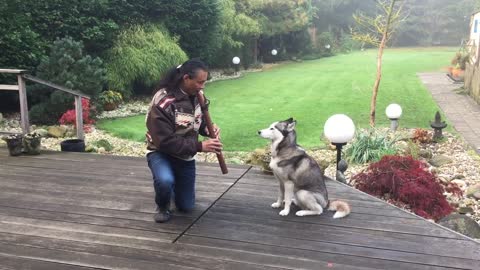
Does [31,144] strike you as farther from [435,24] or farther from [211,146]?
[435,24]

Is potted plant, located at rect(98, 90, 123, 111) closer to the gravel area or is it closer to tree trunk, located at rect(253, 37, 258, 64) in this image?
the gravel area

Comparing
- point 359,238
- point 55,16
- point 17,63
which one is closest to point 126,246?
point 359,238

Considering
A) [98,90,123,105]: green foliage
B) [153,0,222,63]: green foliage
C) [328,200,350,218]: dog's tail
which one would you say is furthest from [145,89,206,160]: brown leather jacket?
[153,0,222,63]: green foliage

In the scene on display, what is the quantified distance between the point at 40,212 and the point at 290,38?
85.4 feet

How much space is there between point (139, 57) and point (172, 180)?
9748 mm

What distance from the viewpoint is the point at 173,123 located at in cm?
339

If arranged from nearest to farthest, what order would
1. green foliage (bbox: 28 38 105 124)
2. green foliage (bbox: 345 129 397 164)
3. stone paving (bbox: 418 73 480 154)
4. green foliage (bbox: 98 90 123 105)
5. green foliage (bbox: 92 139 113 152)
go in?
green foliage (bbox: 345 129 397 164) < green foliage (bbox: 92 139 113 152) < stone paving (bbox: 418 73 480 154) < green foliage (bbox: 28 38 105 124) < green foliage (bbox: 98 90 123 105)

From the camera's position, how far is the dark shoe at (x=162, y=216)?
11.6 feet

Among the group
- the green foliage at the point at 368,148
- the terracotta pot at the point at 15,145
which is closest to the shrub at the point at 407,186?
the green foliage at the point at 368,148

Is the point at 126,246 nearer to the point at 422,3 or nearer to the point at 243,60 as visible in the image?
the point at 243,60

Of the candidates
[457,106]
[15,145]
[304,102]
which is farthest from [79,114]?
[457,106]

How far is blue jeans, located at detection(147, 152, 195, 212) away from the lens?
3428mm

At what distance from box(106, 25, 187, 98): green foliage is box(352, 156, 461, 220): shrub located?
8.73 metres

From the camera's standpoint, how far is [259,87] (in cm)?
1619
